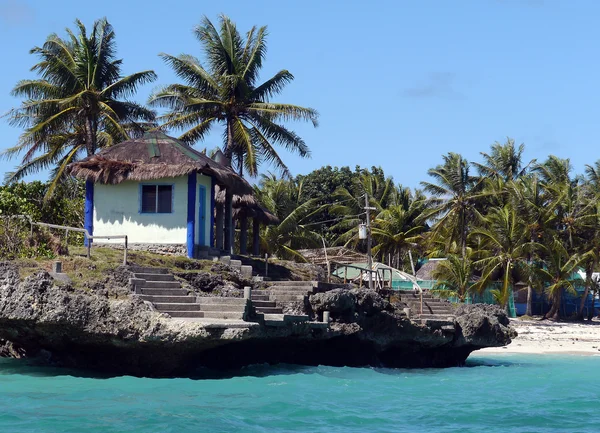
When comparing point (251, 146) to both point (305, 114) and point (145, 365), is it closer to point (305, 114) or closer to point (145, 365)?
point (305, 114)

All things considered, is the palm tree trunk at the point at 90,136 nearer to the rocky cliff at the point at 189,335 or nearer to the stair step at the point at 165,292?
the rocky cliff at the point at 189,335

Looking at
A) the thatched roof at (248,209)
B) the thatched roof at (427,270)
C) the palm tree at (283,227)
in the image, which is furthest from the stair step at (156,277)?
the thatched roof at (427,270)

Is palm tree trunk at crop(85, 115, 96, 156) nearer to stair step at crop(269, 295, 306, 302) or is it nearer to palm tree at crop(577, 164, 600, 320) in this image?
stair step at crop(269, 295, 306, 302)

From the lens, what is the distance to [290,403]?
16062 millimetres

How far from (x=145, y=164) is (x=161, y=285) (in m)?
6.09

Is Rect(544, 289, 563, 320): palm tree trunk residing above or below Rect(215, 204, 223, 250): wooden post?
below

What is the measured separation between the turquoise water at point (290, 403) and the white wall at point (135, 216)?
5714 millimetres

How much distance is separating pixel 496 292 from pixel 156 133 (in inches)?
913

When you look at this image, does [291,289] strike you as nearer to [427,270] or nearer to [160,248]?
[160,248]

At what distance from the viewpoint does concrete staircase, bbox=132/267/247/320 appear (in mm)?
17531

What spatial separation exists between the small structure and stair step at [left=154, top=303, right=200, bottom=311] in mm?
6279

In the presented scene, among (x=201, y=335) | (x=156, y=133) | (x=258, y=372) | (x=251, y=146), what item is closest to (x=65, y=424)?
(x=201, y=335)

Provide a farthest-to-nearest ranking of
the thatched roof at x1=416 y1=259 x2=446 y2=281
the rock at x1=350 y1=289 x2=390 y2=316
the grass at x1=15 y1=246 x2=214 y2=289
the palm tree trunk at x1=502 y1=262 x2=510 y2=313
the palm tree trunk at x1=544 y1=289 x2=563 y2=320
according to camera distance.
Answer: the thatched roof at x1=416 y1=259 x2=446 y2=281
the palm tree trunk at x1=544 y1=289 x2=563 y2=320
the palm tree trunk at x1=502 y1=262 x2=510 y2=313
the rock at x1=350 y1=289 x2=390 y2=316
the grass at x1=15 y1=246 x2=214 y2=289

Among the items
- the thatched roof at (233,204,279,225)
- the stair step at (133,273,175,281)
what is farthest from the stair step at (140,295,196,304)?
the thatched roof at (233,204,279,225)
